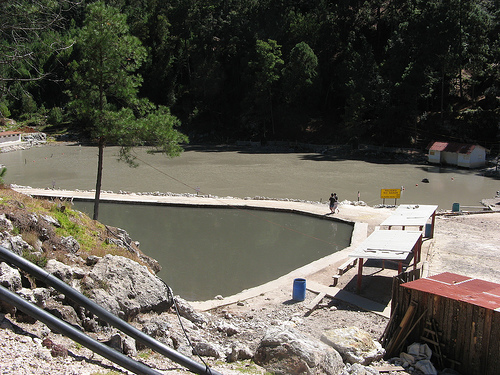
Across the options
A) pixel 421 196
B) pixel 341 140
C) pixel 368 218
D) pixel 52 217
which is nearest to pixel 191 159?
pixel 341 140

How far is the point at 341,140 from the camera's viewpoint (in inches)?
2511

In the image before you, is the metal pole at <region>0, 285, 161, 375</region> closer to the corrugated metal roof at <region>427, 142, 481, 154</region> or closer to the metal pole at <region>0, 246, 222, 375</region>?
the metal pole at <region>0, 246, 222, 375</region>

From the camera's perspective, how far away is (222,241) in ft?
67.4

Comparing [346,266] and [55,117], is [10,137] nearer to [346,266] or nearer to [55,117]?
[55,117]

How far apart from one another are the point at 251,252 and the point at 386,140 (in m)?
44.1

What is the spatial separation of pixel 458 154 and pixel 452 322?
135ft

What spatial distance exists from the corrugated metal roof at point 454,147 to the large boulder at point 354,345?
137 feet

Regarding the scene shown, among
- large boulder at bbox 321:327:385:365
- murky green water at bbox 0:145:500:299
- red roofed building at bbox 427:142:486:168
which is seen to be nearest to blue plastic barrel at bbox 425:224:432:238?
murky green water at bbox 0:145:500:299

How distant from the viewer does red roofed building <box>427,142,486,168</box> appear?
46250 mm

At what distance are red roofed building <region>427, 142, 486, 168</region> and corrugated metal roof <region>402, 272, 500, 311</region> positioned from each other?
38.4m

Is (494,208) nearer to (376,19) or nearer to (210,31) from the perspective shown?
(376,19)

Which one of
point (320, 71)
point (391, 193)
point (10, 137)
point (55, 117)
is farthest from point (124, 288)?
point (55, 117)

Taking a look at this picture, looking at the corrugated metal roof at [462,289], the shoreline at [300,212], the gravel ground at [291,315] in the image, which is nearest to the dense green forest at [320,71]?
the shoreline at [300,212]

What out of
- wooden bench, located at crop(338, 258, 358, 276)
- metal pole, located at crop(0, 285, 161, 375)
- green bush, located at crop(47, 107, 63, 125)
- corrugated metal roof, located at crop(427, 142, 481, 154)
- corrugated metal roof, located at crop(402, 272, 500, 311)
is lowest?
wooden bench, located at crop(338, 258, 358, 276)
